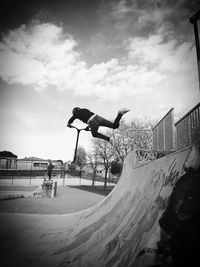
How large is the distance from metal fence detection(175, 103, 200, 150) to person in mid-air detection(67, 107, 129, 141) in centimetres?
151

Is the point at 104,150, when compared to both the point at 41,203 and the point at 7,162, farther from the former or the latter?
the point at 7,162

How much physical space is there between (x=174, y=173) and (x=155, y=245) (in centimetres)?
63

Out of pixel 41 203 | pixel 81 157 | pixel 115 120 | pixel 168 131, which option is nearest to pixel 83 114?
pixel 115 120

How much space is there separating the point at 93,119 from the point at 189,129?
2.37 metres

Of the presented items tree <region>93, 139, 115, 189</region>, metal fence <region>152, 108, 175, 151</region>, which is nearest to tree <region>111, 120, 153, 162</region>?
tree <region>93, 139, 115, 189</region>

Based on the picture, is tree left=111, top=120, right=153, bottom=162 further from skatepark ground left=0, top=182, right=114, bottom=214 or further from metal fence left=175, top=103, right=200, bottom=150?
metal fence left=175, top=103, right=200, bottom=150

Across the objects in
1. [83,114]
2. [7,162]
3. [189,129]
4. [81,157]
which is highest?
[83,114]

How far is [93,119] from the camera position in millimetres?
4512

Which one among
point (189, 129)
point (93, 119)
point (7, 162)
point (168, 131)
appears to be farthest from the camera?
point (7, 162)

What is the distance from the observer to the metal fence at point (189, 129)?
367 cm

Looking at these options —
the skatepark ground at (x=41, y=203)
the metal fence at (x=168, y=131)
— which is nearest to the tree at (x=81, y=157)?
the skatepark ground at (x=41, y=203)

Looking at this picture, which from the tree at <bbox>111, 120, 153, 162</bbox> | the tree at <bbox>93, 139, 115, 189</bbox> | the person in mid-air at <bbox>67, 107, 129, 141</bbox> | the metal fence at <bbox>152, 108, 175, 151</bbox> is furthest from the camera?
the tree at <bbox>93, 139, 115, 189</bbox>

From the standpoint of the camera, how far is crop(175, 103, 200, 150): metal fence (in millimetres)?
3670

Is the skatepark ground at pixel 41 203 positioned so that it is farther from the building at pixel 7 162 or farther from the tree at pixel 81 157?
the tree at pixel 81 157
